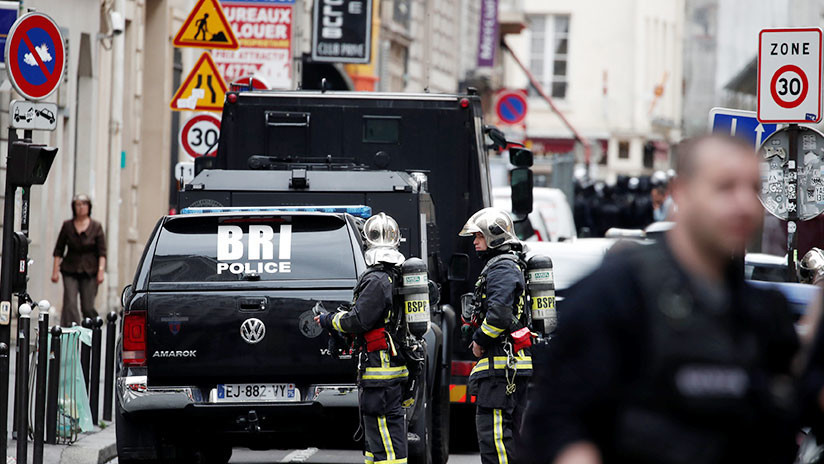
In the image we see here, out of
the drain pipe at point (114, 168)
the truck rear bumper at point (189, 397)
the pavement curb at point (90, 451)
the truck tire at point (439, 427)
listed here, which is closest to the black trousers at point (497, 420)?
the truck rear bumper at point (189, 397)

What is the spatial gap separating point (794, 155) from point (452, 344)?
3075 mm

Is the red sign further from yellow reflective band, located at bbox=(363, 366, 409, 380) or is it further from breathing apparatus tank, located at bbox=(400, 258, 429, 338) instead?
yellow reflective band, located at bbox=(363, 366, 409, 380)

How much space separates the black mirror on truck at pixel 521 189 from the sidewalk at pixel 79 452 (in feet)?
14.0

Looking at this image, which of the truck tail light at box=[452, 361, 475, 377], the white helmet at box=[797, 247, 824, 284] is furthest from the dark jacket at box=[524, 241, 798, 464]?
the truck tail light at box=[452, 361, 475, 377]

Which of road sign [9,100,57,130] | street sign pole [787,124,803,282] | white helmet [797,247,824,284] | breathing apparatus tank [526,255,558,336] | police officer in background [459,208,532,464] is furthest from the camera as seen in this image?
street sign pole [787,124,803,282]

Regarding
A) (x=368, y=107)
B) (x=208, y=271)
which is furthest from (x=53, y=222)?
(x=208, y=271)

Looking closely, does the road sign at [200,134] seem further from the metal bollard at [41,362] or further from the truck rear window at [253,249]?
the truck rear window at [253,249]

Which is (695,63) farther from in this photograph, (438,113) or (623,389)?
(623,389)

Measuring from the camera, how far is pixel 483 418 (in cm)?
930

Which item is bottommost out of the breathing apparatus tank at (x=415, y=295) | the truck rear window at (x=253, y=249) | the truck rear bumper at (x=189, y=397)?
the truck rear bumper at (x=189, y=397)

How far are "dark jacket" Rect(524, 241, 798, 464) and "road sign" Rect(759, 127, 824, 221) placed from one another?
933 cm

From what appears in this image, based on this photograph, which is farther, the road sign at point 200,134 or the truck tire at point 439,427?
the road sign at point 200,134

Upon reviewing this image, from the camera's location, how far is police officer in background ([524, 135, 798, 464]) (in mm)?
3699

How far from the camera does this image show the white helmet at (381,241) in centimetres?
875
